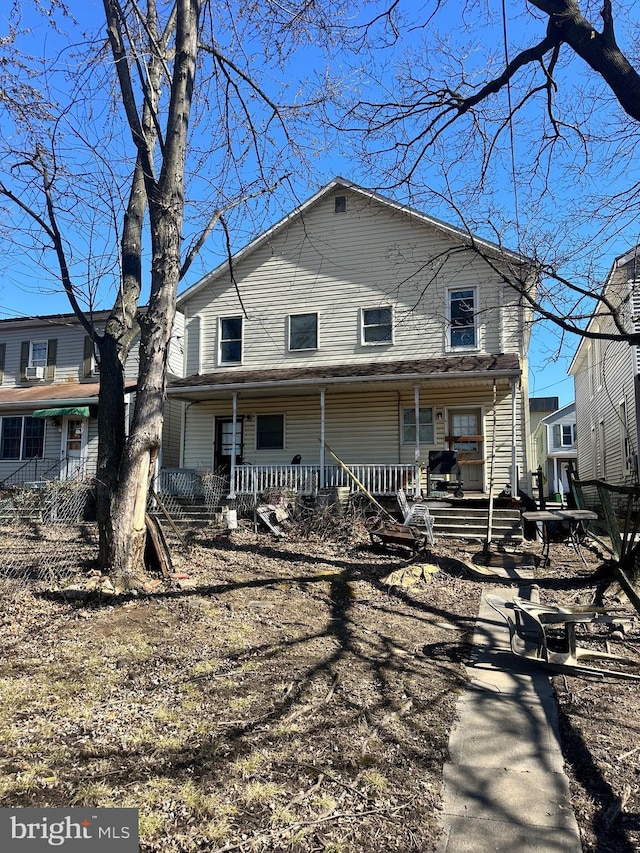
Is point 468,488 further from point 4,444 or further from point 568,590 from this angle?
point 4,444

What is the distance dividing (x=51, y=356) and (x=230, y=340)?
24.7 feet

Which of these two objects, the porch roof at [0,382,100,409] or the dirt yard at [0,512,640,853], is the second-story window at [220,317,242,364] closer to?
the porch roof at [0,382,100,409]

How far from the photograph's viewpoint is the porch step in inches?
468

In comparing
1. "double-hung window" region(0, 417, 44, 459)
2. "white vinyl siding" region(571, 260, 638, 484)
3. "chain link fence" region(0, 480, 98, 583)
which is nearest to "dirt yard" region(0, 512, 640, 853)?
"chain link fence" region(0, 480, 98, 583)

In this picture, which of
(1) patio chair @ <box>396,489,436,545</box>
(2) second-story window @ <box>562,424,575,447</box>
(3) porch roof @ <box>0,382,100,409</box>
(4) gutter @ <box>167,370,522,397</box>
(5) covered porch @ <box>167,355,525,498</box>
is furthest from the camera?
(2) second-story window @ <box>562,424,575,447</box>

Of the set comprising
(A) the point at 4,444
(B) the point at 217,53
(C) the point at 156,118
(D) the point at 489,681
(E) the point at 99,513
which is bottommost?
(D) the point at 489,681

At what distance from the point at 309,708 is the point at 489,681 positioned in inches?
69.1

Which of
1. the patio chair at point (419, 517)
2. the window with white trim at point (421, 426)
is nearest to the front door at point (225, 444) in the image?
the window with white trim at point (421, 426)

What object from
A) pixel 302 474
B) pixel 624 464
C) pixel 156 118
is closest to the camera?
pixel 156 118

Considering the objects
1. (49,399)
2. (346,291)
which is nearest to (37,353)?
(49,399)

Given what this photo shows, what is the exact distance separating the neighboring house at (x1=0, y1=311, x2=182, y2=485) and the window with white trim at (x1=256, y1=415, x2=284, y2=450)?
3299mm

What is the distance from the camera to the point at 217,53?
343 inches

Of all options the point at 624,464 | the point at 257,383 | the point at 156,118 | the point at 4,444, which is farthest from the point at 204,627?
the point at 4,444

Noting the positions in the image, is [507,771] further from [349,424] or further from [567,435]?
[567,435]
